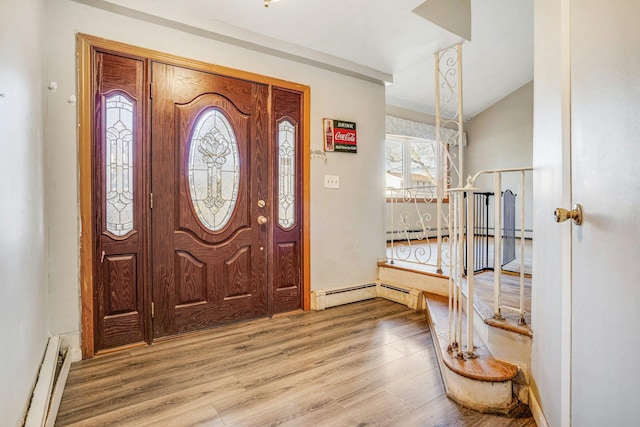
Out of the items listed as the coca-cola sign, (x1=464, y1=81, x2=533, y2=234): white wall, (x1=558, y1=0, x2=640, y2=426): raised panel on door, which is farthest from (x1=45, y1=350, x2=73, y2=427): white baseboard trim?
(x1=464, y1=81, x2=533, y2=234): white wall

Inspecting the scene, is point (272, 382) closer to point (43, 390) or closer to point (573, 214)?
point (43, 390)

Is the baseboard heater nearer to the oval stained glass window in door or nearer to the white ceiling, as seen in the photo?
the oval stained glass window in door

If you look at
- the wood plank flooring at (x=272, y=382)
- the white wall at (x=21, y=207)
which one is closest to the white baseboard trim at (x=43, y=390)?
the white wall at (x=21, y=207)

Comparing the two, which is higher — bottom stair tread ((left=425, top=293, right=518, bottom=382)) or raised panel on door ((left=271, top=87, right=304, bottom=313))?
raised panel on door ((left=271, top=87, right=304, bottom=313))

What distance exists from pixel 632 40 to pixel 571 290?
76 centimetres

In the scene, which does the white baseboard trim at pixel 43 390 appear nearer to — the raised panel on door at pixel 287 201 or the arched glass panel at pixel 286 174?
the raised panel on door at pixel 287 201

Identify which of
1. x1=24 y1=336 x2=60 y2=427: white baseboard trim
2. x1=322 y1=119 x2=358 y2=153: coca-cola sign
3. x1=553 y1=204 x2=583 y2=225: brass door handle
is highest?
x1=322 y1=119 x2=358 y2=153: coca-cola sign

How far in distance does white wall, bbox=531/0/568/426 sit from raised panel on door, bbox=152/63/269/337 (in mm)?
2054

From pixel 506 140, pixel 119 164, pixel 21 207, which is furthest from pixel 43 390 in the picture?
pixel 506 140

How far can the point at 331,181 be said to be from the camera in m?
3.33

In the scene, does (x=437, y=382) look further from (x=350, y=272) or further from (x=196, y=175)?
(x=196, y=175)

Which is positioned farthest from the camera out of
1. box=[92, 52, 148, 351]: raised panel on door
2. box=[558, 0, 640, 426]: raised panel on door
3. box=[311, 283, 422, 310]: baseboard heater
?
box=[311, 283, 422, 310]: baseboard heater

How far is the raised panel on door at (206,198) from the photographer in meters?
2.51

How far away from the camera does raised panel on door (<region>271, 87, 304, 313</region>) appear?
3.03 meters
